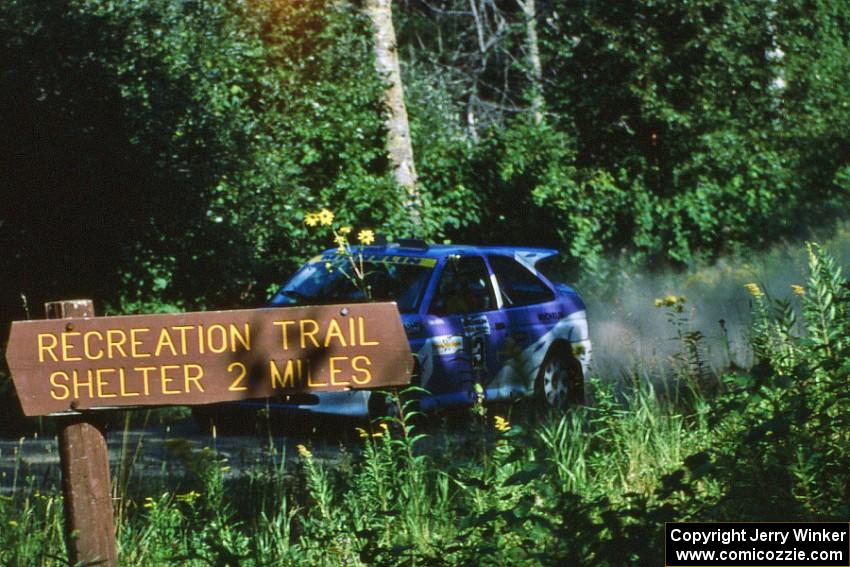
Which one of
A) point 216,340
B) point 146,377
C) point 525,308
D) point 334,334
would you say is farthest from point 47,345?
point 525,308

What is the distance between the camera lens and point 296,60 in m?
16.8

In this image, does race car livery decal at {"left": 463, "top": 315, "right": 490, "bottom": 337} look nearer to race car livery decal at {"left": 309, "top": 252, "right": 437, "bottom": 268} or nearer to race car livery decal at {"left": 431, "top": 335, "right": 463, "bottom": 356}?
race car livery decal at {"left": 431, "top": 335, "right": 463, "bottom": 356}

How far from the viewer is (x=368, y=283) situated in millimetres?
11883

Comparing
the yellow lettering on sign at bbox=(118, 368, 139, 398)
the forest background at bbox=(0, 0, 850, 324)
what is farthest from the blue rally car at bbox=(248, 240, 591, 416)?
the yellow lettering on sign at bbox=(118, 368, 139, 398)

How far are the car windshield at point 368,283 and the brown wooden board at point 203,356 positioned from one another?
6.32 metres

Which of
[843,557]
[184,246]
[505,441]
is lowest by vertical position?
[843,557]

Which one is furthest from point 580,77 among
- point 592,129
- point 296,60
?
point 296,60

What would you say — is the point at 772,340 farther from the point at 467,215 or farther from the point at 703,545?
the point at 467,215

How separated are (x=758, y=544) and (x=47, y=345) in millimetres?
2623

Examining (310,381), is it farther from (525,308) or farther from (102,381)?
(525,308)

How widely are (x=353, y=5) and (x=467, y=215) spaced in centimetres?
300

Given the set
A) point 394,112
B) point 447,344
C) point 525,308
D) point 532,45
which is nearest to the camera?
point 447,344

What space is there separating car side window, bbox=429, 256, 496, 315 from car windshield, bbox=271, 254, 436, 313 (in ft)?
0.50

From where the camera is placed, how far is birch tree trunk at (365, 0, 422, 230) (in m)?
16.8
